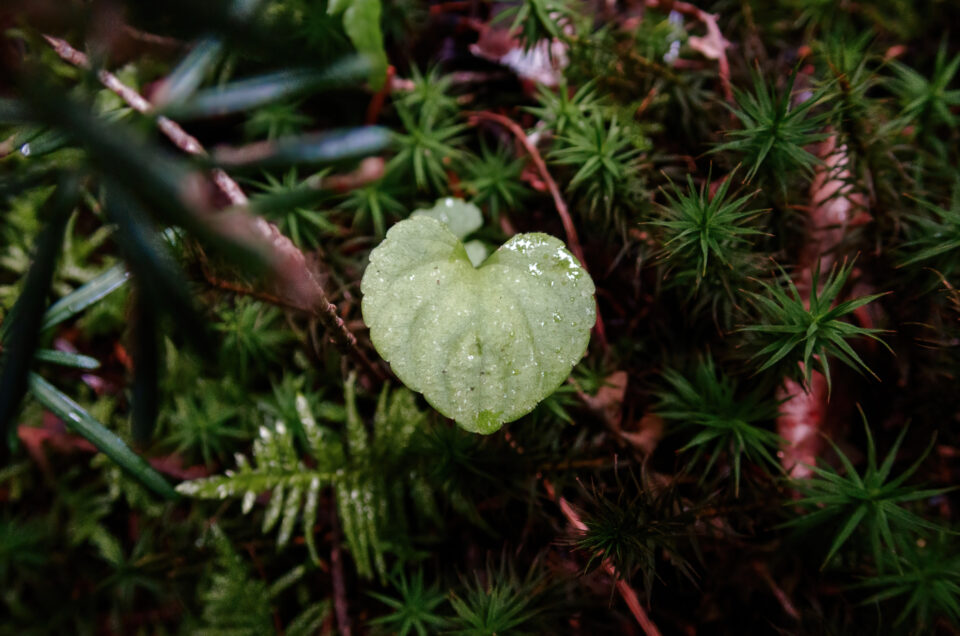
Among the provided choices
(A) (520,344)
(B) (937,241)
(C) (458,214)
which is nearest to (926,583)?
(B) (937,241)

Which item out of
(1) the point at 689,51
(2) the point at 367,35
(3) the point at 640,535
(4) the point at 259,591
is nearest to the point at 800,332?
(3) the point at 640,535

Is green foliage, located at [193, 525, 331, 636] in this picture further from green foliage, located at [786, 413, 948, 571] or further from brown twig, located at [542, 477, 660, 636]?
green foliage, located at [786, 413, 948, 571]

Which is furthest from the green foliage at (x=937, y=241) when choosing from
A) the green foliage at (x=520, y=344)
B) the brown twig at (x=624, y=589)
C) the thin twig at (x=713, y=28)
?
the brown twig at (x=624, y=589)

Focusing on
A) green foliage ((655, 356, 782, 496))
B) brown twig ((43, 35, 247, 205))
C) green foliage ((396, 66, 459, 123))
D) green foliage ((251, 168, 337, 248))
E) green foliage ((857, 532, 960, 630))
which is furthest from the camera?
green foliage ((396, 66, 459, 123))

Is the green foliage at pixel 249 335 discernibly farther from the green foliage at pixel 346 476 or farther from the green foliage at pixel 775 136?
the green foliage at pixel 775 136

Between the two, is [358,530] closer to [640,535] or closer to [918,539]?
[640,535]

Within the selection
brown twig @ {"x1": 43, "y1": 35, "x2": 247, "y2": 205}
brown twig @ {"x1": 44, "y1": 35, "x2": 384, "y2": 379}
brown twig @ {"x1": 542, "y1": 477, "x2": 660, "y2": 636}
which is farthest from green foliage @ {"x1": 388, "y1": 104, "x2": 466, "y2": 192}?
brown twig @ {"x1": 542, "y1": 477, "x2": 660, "y2": 636}
